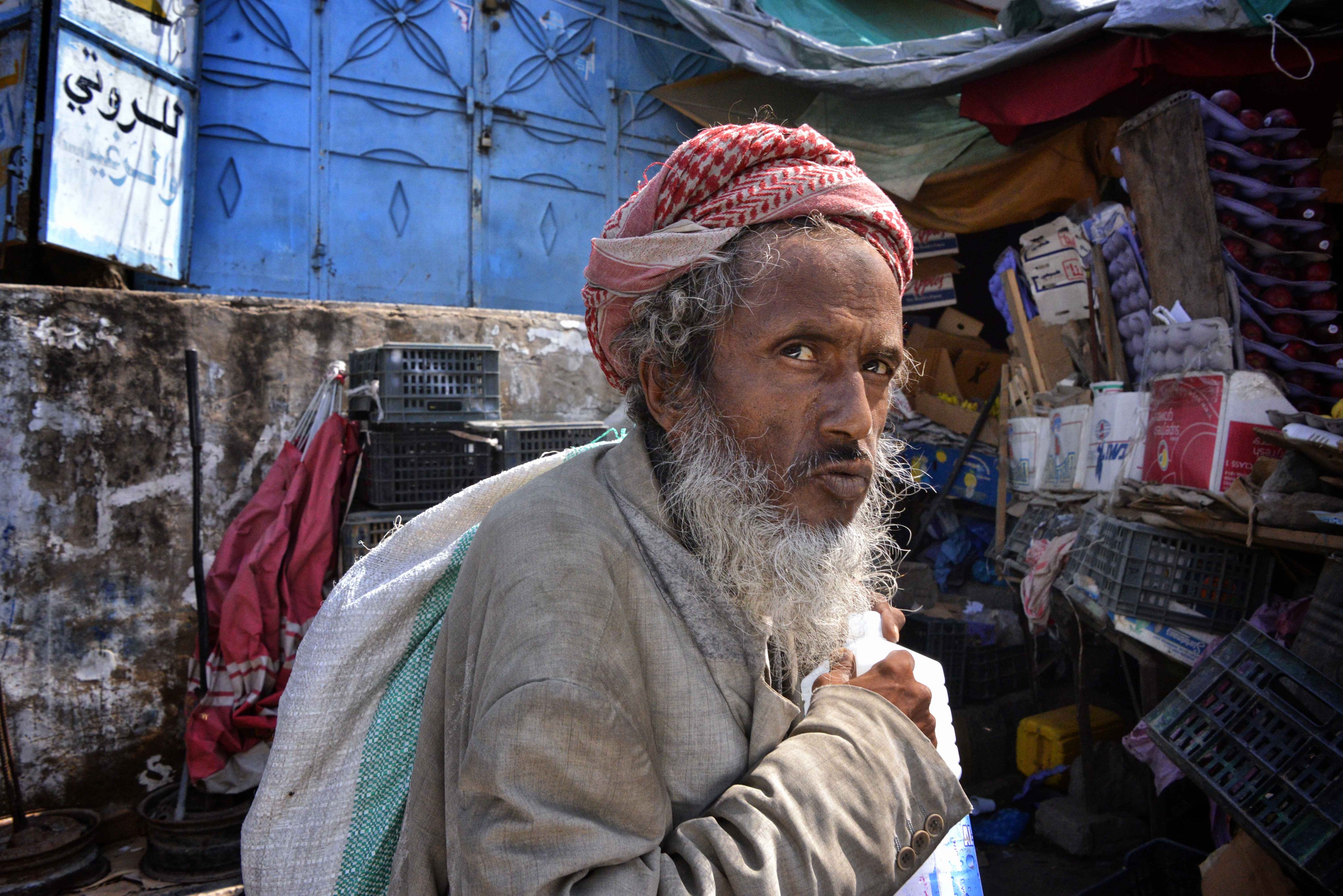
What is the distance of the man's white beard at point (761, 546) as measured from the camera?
1.28 meters

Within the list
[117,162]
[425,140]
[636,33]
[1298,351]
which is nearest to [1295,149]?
[1298,351]

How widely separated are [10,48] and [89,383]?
3.03 m

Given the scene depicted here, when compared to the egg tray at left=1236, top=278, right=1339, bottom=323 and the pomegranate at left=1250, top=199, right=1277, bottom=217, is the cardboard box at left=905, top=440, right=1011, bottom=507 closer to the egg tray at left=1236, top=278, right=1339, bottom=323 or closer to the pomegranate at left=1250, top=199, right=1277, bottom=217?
the egg tray at left=1236, top=278, right=1339, bottom=323

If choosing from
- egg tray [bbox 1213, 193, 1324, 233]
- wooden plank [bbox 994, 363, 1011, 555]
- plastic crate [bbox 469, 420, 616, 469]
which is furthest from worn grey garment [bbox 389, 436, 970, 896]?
wooden plank [bbox 994, 363, 1011, 555]

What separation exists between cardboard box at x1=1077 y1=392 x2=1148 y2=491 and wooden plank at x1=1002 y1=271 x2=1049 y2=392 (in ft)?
3.70

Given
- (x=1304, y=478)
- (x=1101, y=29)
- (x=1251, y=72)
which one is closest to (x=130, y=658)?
(x=1304, y=478)

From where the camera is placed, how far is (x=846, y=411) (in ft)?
4.25

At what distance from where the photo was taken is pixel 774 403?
4.28 feet

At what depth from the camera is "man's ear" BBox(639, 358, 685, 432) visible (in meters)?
1.40

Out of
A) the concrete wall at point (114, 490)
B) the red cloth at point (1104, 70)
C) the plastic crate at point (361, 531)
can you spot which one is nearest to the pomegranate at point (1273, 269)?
the red cloth at point (1104, 70)

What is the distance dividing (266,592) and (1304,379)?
547 centimetres

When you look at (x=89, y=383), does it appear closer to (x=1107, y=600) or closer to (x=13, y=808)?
(x=13, y=808)

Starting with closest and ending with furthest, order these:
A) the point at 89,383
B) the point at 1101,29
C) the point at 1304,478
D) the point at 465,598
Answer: the point at 465,598, the point at 1304,478, the point at 89,383, the point at 1101,29

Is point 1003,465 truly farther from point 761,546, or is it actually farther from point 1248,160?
point 761,546
